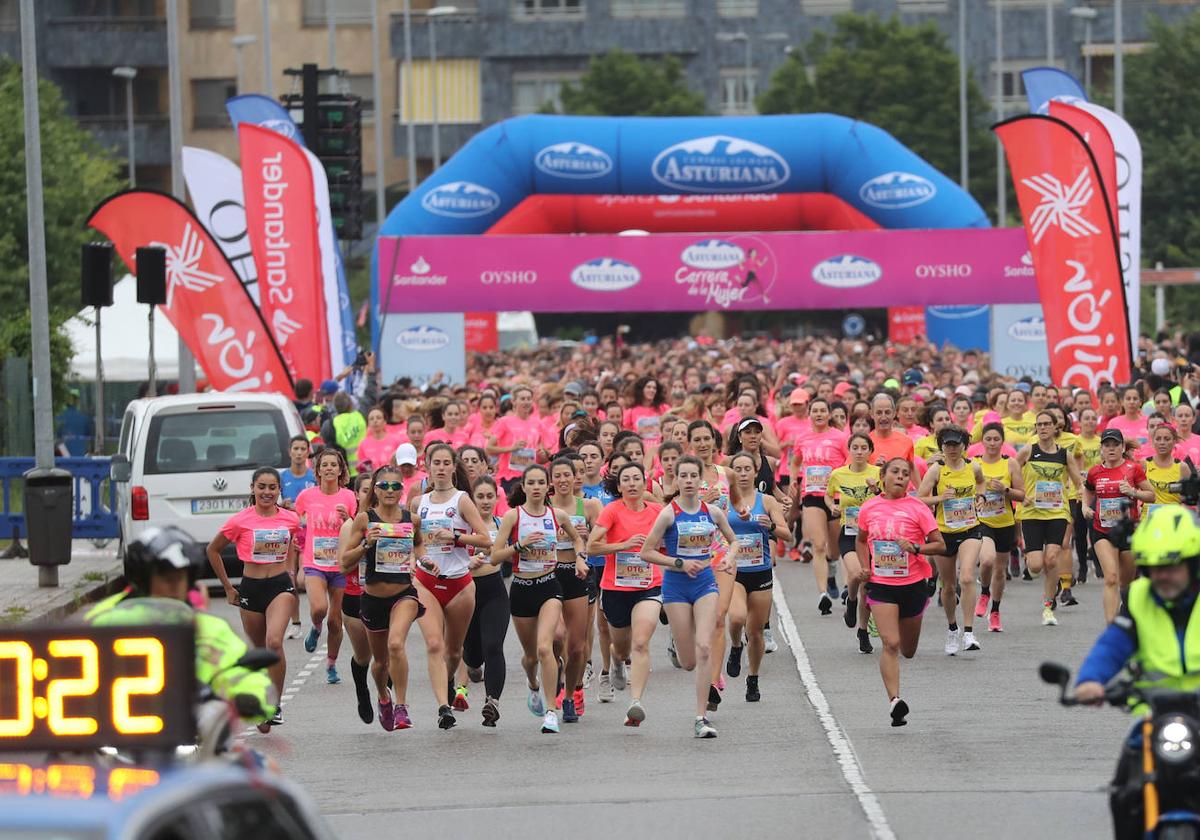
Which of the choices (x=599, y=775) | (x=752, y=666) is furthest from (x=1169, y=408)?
(x=599, y=775)

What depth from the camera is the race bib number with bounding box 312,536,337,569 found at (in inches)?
591

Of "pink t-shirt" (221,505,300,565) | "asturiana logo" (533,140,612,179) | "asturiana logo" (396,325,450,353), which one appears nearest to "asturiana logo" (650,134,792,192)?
"asturiana logo" (533,140,612,179)

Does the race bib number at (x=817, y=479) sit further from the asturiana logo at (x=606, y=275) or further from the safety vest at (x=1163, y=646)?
the asturiana logo at (x=606, y=275)

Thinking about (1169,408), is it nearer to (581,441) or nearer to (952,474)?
(952,474)

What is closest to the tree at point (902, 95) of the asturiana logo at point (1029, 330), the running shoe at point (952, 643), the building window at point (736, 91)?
the building window at point (736, 91)

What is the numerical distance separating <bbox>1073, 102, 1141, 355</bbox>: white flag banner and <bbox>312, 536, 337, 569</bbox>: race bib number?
13626 mm

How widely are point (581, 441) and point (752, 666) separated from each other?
3358mm

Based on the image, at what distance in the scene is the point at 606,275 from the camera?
120 feet

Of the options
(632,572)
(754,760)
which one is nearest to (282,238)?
(632,572)

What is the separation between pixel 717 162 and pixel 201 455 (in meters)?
21.0

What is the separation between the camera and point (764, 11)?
264 feet

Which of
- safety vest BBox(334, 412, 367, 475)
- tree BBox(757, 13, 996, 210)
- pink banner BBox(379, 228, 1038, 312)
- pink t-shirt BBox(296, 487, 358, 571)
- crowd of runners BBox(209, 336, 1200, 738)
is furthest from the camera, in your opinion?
tree BBox(757, 13, 996, 210)

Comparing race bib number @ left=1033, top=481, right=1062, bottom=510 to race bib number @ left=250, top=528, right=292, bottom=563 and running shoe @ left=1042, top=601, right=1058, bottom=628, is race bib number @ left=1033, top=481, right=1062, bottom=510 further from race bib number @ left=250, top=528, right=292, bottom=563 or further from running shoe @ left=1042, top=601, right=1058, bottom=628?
race bib number @ left=250, top=528, right=292, bottom=563

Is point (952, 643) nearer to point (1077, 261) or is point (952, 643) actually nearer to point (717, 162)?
point (1077, 261)
